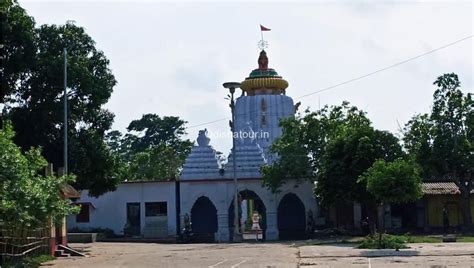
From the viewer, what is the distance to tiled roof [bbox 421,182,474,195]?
44.8 m

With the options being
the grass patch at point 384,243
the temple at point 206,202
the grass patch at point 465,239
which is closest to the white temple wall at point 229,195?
the temple at point 206,202

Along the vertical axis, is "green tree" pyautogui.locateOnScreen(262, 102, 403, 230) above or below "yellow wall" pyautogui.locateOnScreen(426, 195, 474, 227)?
above

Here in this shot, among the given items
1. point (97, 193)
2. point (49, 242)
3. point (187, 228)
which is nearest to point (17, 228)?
point (49, 242)

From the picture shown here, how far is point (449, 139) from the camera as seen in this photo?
4106cm

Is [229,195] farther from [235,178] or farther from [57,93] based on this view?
[57,93]

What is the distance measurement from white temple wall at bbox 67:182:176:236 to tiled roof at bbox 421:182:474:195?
15735mm

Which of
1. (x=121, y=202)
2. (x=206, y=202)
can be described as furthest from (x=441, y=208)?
(x=121, y=202)

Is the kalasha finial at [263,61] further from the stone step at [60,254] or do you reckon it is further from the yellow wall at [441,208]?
the stone step at [60,254]

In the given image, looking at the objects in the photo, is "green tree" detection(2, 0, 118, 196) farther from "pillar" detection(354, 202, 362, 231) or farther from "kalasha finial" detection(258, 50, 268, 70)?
"kalasha finial" detection(258, 50, 268, 70)

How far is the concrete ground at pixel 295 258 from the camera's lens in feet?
76.6

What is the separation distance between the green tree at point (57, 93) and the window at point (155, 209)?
389 inches

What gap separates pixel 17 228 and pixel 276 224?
22.9 metres

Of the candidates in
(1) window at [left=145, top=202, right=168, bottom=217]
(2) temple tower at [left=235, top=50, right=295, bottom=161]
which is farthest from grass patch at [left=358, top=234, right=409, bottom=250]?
(2) temple tower at [left=235, top=50, right=295, bottom=161]

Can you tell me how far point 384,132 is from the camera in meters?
38.8
